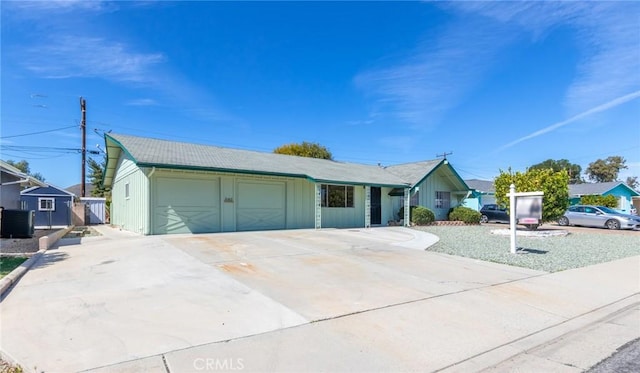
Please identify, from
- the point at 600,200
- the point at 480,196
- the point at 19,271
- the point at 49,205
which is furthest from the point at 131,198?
the point at 600,200

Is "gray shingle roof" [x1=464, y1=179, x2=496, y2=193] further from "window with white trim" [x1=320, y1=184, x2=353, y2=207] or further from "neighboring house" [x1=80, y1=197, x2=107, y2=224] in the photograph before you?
"neighboring house" [x1=80, y1=197, x2=107, y2=224]

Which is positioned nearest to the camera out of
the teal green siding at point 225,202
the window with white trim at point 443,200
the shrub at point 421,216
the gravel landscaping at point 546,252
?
the gravel landscaping at point 546,252

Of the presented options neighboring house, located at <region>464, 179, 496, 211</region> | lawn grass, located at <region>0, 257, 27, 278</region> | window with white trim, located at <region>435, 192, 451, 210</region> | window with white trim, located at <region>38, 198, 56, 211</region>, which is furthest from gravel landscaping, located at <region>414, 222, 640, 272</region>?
window with white trim, located at <region>38, 198, 56, 211</region>

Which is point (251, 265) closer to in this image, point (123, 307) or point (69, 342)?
point (123, 307)

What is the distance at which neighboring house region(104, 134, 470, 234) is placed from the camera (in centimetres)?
1365

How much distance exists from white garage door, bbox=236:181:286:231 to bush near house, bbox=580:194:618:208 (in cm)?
2927

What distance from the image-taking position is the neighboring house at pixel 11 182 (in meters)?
11.6

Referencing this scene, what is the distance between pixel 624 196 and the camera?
116 ft

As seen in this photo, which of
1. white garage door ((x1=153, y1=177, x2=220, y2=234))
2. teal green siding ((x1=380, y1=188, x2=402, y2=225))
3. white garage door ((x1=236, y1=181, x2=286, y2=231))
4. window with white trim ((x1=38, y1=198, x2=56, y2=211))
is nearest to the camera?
white garage door ((x1=153, y1=177, x2=220, y2=234))

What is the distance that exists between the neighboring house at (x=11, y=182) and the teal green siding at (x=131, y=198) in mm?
3173

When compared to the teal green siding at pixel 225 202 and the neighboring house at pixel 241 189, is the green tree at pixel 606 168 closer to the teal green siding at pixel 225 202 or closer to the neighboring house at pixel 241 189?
the neighboring house at pixel 241 189

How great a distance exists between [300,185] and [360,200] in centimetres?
390

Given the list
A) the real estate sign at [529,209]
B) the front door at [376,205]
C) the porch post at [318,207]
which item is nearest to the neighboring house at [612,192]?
the front door at [376,205]

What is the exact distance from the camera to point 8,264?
7.82 metres
